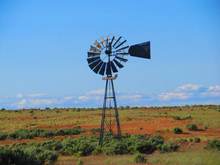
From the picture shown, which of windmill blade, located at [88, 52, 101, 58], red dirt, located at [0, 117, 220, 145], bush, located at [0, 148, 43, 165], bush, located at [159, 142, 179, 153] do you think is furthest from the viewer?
red dirt, located at [0, 117, 220, 145]

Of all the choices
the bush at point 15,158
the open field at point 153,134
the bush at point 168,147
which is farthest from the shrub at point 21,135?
the bush at point 15,158

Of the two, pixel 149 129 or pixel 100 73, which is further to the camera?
pixel 149 129

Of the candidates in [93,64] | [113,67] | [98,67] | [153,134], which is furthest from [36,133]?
[113,67]

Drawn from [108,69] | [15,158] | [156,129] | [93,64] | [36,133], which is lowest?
[15,158]

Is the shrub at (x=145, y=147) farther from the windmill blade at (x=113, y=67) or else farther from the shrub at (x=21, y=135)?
the shrub at (x=21, y=135)

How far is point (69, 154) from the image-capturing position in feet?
84.5

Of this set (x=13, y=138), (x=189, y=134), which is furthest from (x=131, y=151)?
(x=13, y=138)

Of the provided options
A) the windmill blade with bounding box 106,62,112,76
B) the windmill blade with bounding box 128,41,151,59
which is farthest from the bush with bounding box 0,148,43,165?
the windmill blade with bounding box 128,41,151,59

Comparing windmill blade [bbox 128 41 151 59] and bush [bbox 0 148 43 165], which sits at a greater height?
windmill blade [bbox 128 41 151 59]

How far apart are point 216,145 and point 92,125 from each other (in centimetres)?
2284

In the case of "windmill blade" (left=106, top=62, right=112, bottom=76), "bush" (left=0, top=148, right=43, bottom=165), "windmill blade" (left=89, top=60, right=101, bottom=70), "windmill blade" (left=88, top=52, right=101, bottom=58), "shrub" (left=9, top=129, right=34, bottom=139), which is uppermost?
"windmill blade" (left=88, top=52, right=101, bottom=58)

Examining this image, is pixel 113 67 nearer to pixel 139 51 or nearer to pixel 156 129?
pixel 139 51

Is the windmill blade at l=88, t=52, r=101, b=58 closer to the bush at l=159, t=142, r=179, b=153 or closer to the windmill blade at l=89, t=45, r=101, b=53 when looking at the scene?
the windmill blade at l=89, t=45, r=101, b=53

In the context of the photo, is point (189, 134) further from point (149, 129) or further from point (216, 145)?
point (216, 145)
